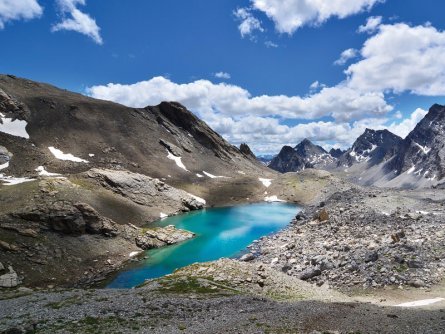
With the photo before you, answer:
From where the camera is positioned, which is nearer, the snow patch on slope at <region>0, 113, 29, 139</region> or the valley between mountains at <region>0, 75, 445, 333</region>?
the valley between mountains at <region>0, 75, 445, 333</region>

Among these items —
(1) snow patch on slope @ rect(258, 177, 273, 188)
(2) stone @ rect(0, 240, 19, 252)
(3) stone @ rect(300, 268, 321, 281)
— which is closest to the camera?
(3) stone @ rect(300, 268, 321, 281)

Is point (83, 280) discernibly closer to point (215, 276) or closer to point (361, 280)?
point (215, 276)

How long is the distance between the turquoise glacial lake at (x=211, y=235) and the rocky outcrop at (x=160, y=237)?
1604mm

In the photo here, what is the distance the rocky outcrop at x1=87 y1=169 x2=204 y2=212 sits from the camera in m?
106

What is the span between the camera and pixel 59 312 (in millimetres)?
29766

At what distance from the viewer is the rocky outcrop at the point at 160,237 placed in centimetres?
7300

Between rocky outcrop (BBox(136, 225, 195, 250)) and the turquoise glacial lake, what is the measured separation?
5.26 ft

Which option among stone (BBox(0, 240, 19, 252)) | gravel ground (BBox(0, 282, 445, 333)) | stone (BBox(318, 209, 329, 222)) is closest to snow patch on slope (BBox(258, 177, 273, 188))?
stone (BBox(318, 209, 329, 222))

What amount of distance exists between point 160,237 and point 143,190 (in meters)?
37.3

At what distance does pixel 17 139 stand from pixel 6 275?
308 feet

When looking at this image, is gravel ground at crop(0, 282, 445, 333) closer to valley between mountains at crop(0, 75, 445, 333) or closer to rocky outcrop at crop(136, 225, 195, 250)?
valley between mountains at crop(0, 75, 445, 333)

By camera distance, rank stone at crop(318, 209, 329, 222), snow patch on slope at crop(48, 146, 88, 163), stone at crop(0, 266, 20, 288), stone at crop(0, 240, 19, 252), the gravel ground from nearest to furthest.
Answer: the gravel ground, stone at crop(0, 266, 20, 288), stone at crop(0, 240, 19, 252), stone at crop(318, 209, 329, 222), snow patch on slope at crop(48, 146, 88, 163)

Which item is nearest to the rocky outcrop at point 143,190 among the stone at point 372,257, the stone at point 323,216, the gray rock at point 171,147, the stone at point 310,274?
the stone at point 323,216

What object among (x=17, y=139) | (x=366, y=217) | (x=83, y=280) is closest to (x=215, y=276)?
(x=83, y=280)
